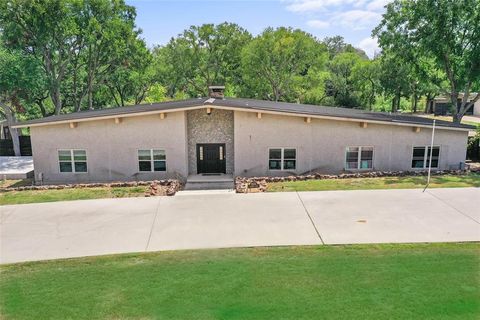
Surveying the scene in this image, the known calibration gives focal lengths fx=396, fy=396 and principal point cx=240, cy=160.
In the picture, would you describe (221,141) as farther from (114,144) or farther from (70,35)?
(70,35)

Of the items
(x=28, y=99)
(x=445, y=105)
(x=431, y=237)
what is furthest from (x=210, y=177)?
(x=445, y=105)

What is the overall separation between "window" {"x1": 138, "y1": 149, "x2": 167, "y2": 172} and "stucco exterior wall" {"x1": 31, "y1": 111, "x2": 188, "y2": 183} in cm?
19

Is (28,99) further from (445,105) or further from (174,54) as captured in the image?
(445,105)

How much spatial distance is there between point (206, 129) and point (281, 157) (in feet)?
12.4

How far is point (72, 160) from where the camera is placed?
18734 mm

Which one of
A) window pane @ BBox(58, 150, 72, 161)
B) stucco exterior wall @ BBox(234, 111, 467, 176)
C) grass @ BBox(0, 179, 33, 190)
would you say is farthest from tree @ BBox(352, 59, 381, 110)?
grass @ BBox(0, 179, 33, 190)

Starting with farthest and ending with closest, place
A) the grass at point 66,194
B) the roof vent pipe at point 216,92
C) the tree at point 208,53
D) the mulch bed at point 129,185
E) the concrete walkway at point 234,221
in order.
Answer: the tree at point 208,53 → the roof vent pipe at point 216,92 → the mulch bed at point 129,185 → the grass at point 66,194 → the concrete walkway at point 234,221

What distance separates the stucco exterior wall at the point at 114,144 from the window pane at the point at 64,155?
0.62 feet

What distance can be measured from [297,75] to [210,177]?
2715 cm

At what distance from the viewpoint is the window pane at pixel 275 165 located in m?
18.7

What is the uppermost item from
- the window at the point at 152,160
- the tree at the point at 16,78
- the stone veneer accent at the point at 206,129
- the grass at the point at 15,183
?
the tree at the point at 16,78

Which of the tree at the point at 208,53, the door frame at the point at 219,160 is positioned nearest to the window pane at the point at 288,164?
the door frame at the point at 219,160

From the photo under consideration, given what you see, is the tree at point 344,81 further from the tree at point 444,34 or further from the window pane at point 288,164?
the window pane at point 288,164

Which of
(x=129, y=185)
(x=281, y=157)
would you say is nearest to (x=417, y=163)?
(x=281, y=157)
